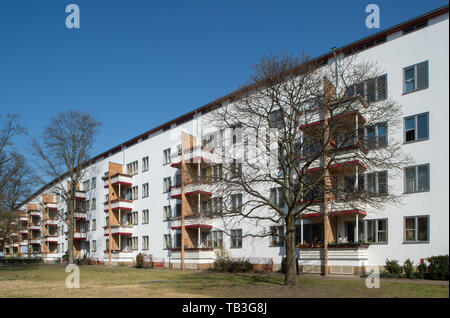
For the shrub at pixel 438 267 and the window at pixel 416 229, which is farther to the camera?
the window at pixel 416 229

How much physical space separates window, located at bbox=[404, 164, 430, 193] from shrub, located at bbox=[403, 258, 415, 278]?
161 inches

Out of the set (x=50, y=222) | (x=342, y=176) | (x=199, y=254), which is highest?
(x=342, y=176)

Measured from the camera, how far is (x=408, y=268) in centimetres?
2344

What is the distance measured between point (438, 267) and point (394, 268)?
2.53 metres

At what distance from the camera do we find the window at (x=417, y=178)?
79.2 ft

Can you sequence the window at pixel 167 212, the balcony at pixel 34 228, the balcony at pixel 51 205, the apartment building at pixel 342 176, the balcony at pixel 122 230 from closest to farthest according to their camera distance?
the apartment building at pixel 342 176 → the window at pixel 167 212 → the balcony at pixel 122 230 → the balcony at pixel 51 205 → the balcony at pixel 34 228

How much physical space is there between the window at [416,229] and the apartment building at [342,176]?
2.3 inches

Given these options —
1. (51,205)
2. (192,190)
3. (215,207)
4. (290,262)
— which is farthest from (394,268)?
(51,205)

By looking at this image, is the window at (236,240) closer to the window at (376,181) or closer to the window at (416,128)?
the window at (376,181)

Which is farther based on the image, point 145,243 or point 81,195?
point 81,195

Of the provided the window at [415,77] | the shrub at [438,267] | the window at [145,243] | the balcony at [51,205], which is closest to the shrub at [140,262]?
the window at [145,243]

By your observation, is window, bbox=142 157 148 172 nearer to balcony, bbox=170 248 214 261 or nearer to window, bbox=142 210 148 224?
window, bbox=142 210 148 224

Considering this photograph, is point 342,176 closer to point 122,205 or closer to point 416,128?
point 416,128

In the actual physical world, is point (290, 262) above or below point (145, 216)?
above
